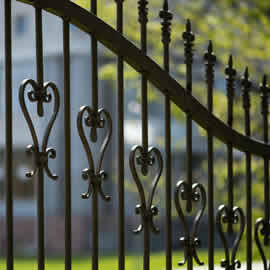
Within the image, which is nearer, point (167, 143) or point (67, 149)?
point (67, 149)

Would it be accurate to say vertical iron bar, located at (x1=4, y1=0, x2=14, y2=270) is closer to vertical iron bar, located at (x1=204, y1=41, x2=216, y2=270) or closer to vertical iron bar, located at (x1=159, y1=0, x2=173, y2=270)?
vertical iron bar, located at (x1=159, y1=0, x2=173, y2=270)

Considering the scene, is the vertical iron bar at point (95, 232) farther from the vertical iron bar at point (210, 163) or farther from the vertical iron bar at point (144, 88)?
the vertical iron bar at point (210, 163)

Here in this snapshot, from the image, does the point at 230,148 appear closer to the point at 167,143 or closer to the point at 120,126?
the point at 167,143

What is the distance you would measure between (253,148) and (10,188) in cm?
104

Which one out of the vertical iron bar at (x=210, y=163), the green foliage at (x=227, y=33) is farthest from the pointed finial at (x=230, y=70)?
the green foliage at (x=227, y=33)

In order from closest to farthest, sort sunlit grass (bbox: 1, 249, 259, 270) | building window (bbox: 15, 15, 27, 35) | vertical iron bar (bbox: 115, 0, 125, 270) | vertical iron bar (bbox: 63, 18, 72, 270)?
vertical iron bar (bbox: 63, 18, 72, 270), vertical iron bar (bbox: 115, 0, 125, 270), sunlit grass (bbox: 1, 249, 259, 270), building window (bbox: 15, 15, 27, 35)

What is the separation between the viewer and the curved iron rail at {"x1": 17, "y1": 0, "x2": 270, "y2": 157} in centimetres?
152

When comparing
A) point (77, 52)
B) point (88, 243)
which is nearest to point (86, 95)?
point (77, 52)

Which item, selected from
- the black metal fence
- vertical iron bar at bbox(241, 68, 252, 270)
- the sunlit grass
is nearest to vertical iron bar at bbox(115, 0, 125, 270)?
the black metal fence

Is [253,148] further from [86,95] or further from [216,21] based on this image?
[86,95]

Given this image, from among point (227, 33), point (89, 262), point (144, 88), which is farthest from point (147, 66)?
point (89, 262)

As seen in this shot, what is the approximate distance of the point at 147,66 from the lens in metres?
1.72

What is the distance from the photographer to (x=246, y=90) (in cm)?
208

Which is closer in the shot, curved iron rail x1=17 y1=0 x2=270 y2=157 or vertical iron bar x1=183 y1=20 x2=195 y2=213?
curved iron rail x1=17 y1=0 x2=270 y2=157
